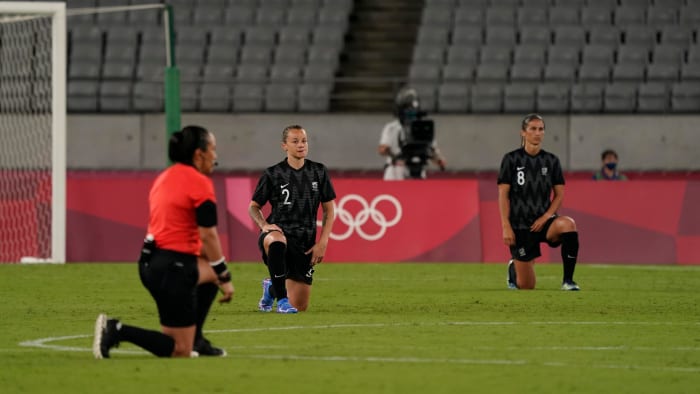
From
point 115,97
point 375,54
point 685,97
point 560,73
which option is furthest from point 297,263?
point 375,54

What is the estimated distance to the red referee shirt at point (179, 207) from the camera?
9.35m

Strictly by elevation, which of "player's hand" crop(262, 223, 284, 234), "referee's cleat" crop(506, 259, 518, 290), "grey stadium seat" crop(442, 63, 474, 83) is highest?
"grey stadium seat" crop(442, 63, 474, 83)

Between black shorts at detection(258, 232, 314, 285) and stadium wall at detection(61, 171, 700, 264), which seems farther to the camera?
stadium wall at detection(61, 171, 700, 264)

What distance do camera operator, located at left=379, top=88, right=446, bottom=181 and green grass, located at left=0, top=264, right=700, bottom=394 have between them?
4384 mm

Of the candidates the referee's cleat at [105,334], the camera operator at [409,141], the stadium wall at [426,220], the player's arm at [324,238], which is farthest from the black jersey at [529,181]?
the referee's cleat at [105,334]

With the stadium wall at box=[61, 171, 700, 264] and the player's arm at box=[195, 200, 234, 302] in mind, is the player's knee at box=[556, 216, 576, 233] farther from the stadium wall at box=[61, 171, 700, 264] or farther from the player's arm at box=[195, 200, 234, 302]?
the player's arm at box=[195, 200, 234, 302]

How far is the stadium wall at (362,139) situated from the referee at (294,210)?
46.9ft

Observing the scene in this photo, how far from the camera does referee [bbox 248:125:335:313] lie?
13.6 m

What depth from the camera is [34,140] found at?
22.2 meters

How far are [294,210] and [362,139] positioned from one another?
15018 millimetres

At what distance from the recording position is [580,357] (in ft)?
32.3

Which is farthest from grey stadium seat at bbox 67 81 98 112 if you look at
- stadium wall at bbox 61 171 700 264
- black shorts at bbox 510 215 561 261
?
black shorts at bbox 510 215 561 261

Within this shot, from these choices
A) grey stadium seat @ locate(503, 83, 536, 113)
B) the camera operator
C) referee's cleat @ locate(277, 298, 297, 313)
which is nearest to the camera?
referee's cleat @ locate(277, 298, 297, 313)

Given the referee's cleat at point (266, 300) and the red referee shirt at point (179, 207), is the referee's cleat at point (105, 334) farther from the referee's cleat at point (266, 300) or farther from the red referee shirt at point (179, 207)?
the referee's cleat at point (266, 300)
